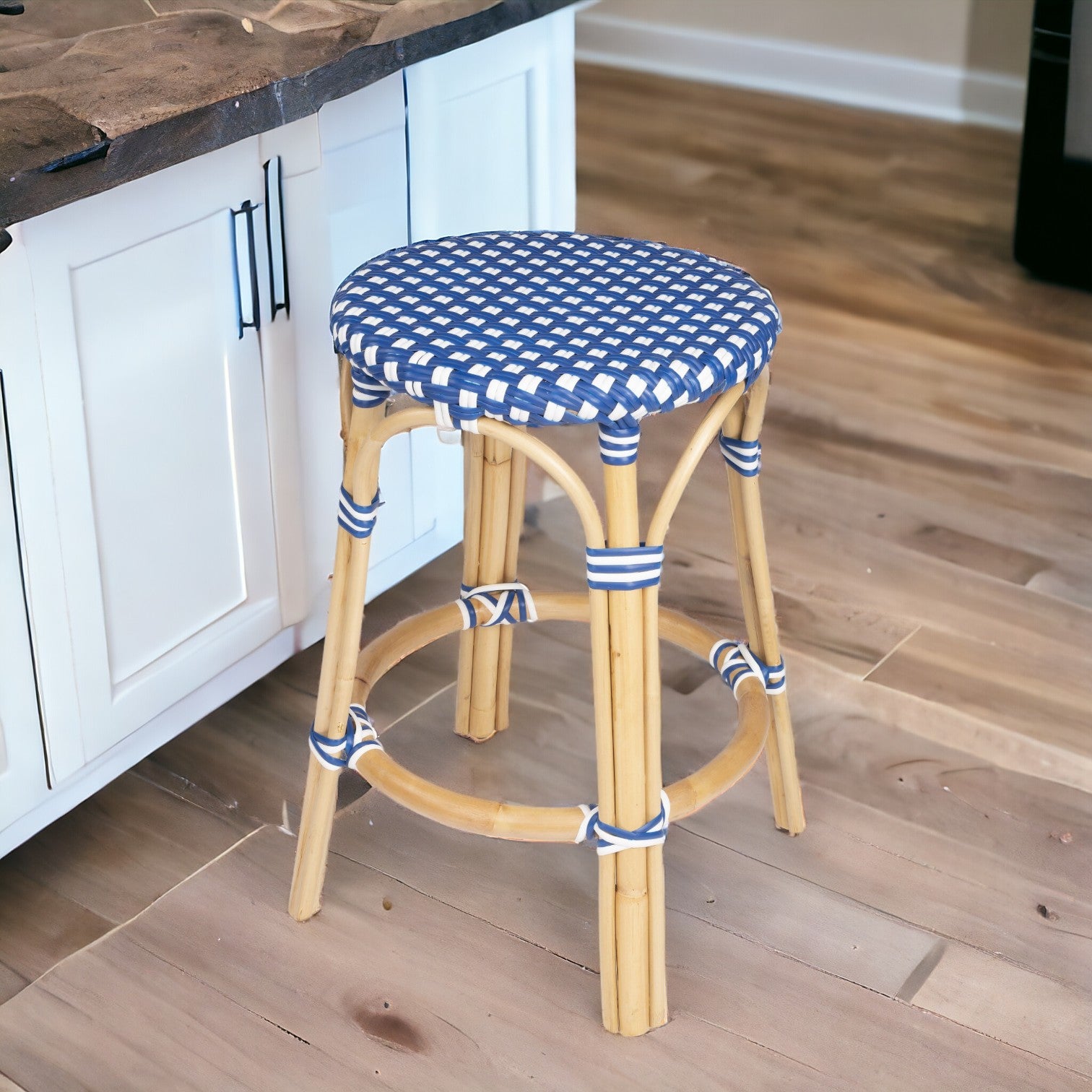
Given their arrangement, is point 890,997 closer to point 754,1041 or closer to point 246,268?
point 754,1041

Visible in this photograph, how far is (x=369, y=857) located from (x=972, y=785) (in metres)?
0.67

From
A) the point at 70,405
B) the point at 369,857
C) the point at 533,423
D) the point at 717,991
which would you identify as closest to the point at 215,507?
the point at 70,405

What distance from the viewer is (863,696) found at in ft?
5.68

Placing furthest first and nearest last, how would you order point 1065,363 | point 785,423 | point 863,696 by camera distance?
point 1065,363 → point 785,423 → point 863,696

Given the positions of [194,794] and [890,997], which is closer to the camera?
[890,997]

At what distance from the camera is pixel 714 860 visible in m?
1.48

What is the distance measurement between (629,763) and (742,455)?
0.98 ft

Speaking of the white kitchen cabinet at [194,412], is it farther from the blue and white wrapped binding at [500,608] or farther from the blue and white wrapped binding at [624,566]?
the blue and white wrapped binding at [624,566]

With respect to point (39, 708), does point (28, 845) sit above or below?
below

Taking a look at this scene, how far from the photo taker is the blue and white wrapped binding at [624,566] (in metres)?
1.09

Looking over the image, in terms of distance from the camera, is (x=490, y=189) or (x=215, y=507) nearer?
(x=215, y=507)

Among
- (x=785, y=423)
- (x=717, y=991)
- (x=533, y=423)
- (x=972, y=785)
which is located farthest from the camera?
(x=785, y=423)

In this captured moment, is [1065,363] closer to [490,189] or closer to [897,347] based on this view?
[897,347]

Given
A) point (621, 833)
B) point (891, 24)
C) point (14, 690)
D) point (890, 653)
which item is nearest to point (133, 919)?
point (14, 690)
